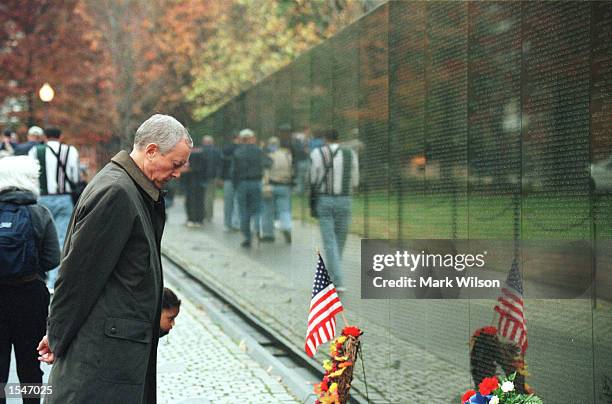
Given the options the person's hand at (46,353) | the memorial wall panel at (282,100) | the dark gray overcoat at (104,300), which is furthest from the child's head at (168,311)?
the memorial wall panel at (282,100)

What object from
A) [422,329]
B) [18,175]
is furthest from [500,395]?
[18,175]

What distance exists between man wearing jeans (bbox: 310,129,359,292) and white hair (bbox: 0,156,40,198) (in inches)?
103

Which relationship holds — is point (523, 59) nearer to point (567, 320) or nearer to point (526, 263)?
point (526, 263)

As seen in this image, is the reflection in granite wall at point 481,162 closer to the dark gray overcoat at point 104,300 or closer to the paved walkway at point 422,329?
the paved walkway at point 422,329

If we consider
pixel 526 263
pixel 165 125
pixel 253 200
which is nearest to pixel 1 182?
pixel 165 125

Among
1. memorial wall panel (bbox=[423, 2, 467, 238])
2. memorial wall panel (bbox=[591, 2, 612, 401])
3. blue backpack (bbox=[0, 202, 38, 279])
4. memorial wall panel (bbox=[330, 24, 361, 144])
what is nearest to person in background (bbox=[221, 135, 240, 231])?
memorial wall panel (bbox=[330, 24, 361, 144])

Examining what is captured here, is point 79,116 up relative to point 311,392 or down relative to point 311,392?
up

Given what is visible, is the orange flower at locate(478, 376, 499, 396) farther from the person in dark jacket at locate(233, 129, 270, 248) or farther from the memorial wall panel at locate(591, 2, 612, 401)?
the person in dark jacket at locate(233, 129, 270, 248)

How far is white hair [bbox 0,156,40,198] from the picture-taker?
649cm

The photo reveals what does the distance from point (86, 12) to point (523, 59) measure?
126 feet

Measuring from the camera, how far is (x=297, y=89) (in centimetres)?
1095

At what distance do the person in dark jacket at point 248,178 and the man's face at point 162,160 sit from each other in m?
8.60

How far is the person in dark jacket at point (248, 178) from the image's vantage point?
45.0 feet

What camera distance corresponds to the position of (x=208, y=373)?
879cm
